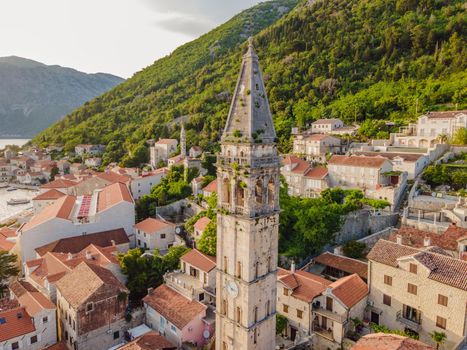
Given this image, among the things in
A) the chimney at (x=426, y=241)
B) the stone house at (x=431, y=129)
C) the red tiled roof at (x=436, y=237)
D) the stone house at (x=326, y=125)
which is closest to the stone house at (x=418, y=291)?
the chimney at (x=426, y=241)

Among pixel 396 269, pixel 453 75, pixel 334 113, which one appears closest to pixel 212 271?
pixel 396 269

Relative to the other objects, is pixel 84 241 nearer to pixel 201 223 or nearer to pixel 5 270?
pixel 5 270

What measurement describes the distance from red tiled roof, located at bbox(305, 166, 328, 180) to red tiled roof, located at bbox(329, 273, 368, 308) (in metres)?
21.4

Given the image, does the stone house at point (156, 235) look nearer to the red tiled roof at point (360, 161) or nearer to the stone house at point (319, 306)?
the stone house at point (319, 306)

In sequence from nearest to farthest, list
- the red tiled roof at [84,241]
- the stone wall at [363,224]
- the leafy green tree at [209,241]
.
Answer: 1. the leafy green tree at [209,241]
2. the red tiled roof at [84,241]
3. the stone wall at [363,224]

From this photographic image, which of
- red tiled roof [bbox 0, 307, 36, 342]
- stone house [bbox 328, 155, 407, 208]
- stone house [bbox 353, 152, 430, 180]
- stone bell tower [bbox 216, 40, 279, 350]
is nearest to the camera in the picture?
stone bell tower [bbox 216, 40, 279, 350]

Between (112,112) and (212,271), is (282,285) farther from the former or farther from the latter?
(112,112)

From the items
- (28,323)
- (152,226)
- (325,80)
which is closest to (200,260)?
(152,226)

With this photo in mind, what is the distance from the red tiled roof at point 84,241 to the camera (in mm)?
36531

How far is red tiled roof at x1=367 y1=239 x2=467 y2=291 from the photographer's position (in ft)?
72.3

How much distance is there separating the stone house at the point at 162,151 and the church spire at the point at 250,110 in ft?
222

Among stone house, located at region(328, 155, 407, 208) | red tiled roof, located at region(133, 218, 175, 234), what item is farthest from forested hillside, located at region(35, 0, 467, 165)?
red tiled roof, located at region(133, 218, 175, 234)

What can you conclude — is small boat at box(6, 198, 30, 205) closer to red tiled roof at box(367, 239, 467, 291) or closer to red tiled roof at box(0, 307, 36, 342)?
red tiled roof at box(0, 307, 36, 342)

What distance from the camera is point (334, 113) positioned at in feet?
261
